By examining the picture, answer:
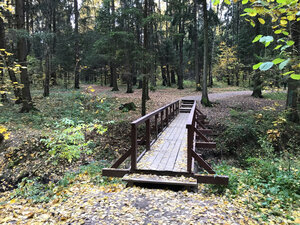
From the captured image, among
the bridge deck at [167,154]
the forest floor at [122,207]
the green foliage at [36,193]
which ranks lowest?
the green foliage at [36,193]

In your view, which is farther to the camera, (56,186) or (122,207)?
(56,186)

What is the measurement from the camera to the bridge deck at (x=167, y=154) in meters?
5.44

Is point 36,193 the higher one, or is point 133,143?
point 133,143

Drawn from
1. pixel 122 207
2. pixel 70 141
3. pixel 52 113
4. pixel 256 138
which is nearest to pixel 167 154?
pixel 122 207

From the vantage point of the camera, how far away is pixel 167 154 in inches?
249

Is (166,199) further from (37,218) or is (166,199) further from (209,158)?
(209,158)

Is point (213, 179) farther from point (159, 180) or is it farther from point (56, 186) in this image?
point (56, 186)

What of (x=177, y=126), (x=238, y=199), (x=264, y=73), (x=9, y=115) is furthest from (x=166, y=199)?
(x=9, y=115)

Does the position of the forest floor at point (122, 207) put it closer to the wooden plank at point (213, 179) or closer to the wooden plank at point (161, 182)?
the wooden plank at point (161, 182)

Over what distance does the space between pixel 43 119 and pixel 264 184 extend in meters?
11.4

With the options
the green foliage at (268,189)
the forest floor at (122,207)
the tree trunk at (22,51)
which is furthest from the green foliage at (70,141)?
the tree trunk at (22,51)

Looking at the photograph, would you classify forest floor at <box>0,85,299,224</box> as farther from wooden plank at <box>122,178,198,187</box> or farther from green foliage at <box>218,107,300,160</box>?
green foliage at <box>218,107,300,160</box>

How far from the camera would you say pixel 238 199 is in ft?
14.6

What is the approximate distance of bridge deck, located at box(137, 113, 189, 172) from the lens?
5438 millimetres
